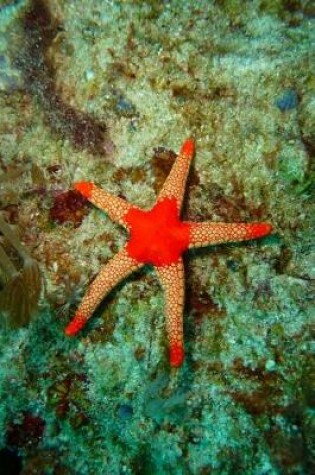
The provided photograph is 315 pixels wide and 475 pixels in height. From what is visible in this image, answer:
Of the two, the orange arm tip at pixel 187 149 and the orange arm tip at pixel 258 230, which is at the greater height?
the orange arm tip at pixel 187 149

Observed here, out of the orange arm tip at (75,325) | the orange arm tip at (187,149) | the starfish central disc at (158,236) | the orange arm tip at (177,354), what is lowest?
the orange arm tip at (177,354)

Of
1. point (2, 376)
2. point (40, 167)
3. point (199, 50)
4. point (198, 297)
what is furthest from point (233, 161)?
point (2, 376)

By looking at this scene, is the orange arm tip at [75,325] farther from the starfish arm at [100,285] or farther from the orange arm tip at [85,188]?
the orange arm tip at [85,188]

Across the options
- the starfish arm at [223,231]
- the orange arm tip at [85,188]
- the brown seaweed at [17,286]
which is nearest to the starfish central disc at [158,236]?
the starfish arm at [223,231]

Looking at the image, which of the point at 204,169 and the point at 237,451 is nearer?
the point at 237,451

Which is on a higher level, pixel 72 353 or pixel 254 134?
pixel 254 134

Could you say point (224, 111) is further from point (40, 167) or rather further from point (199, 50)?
point (40, 167)

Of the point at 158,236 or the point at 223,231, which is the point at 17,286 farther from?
the point at 223,231
